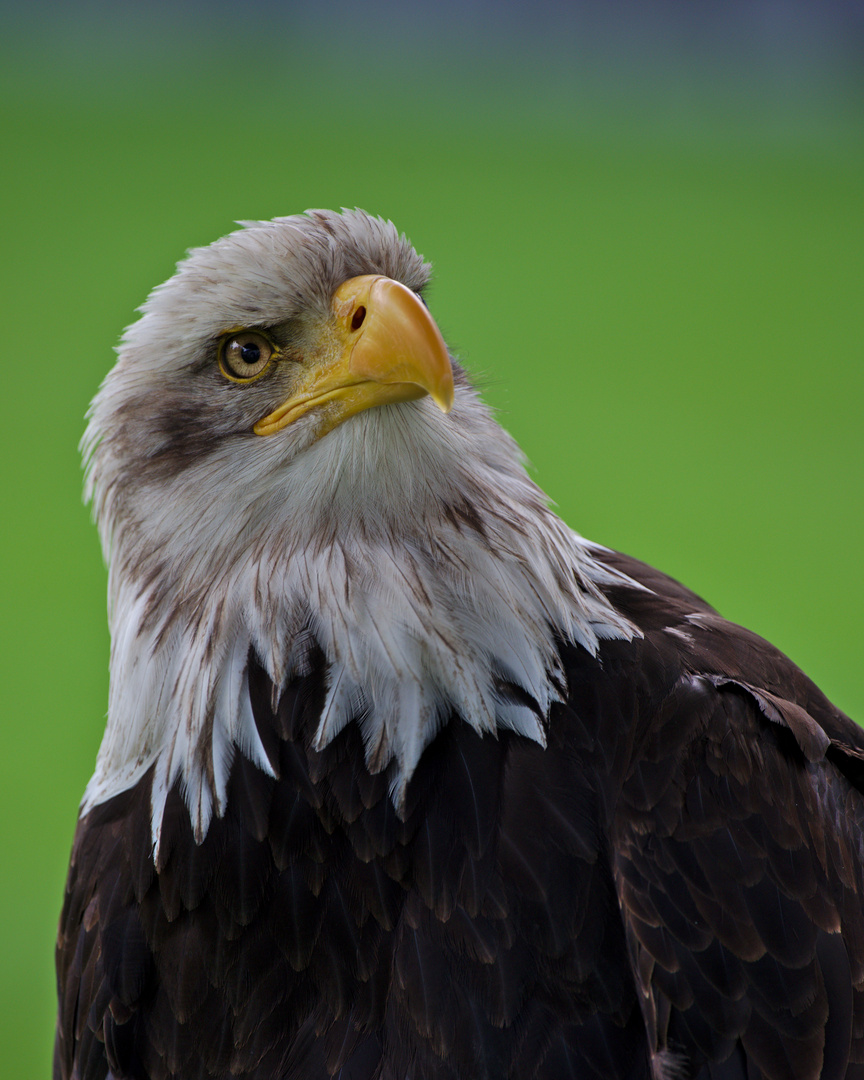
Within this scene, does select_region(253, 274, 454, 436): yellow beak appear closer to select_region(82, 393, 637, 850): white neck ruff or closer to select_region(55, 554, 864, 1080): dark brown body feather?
select_region(82, 393, 637, 850): white neck ruff

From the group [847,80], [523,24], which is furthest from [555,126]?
[847,80]

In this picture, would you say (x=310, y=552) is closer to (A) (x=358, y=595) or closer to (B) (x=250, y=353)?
(A) (x=358, y=595)

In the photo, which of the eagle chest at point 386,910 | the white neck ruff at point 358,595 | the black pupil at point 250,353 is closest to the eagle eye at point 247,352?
the black pupil at point 250,353

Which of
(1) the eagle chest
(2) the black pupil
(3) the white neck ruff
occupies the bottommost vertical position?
(1) the eagle chest

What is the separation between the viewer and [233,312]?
62.1 inches

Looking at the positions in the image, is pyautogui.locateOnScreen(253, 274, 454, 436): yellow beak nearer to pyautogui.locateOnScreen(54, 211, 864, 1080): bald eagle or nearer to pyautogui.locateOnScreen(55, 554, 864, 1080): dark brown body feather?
pyautogui.locateOnScreen(54, 211, 864, 1080): bald eagle

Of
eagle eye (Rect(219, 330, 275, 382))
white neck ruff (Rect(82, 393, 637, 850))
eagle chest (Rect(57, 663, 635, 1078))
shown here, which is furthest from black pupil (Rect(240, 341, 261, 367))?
eagle chest (Rect(57, 663, 635, 1078))

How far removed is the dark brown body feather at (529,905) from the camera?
59.5 inches

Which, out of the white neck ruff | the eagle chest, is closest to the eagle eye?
the white neck ruff

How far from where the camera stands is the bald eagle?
59.9 inches

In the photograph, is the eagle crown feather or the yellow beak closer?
the yellow beak

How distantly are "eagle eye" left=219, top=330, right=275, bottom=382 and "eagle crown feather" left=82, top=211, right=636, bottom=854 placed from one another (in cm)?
2

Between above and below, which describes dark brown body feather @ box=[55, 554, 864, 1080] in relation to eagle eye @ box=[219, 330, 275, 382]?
below

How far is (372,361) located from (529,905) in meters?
0.76
